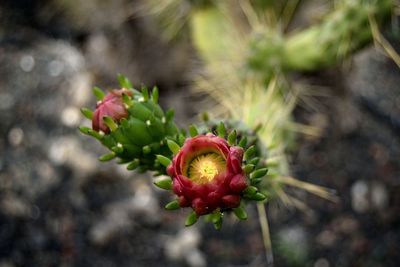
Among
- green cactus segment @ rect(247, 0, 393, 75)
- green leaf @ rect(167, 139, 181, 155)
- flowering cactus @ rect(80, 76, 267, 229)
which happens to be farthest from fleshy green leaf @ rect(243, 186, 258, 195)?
green cactus segment @ rect(247, 0, 393, 75)

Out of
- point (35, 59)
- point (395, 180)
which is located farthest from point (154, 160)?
point (35, 59)

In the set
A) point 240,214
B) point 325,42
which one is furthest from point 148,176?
point 240,214

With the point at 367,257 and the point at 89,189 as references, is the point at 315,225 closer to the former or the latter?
the point at 367,257

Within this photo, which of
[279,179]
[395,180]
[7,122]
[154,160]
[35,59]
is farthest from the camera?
[35,59]

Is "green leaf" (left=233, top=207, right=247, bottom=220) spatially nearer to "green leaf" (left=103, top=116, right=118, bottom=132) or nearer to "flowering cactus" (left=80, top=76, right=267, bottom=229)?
"flowering cactus" (left=80, top=76, right=267, bottom=229)

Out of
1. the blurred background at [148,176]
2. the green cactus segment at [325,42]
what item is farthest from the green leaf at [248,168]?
the blurred background at [148,176]

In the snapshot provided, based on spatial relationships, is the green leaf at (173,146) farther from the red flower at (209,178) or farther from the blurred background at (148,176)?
the blurred background at (148,176)

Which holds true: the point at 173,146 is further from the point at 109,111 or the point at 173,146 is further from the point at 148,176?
the point at 148,176
